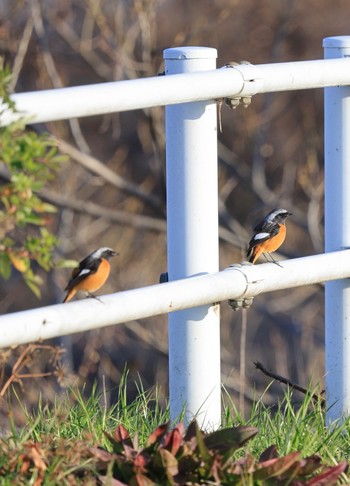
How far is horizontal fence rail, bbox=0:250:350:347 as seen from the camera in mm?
2803

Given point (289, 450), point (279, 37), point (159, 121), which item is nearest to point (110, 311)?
point (289, 450)

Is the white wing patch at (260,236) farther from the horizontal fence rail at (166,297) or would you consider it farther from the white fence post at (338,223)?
the horizontal fence rail at (166,297)

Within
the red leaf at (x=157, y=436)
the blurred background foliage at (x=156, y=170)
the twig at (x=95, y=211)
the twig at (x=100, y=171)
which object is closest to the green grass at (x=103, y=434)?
the red leaf at (x=157, y=436)

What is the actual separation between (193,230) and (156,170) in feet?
26.2

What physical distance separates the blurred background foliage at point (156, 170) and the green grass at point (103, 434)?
6234 millimetres

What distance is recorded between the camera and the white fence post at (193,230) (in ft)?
10.9

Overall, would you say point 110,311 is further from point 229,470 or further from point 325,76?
point 325,76

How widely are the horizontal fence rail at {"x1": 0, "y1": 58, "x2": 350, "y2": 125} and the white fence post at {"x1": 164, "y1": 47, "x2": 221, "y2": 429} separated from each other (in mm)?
133

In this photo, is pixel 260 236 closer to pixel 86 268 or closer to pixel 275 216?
pixel 275 216

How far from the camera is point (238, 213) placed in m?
14.9

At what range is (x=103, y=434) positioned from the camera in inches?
121

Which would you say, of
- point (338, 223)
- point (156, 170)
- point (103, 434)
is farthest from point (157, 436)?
point (156, 170)

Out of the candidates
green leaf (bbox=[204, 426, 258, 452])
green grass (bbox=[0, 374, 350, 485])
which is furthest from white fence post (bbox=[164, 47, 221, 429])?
green leaf (bbox=[204, 426, 258, 452])

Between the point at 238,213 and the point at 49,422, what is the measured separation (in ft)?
38.0
